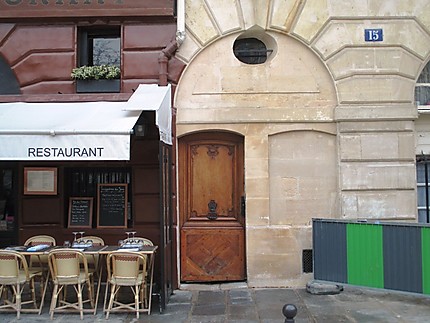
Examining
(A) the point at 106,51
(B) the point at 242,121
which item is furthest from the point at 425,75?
(A) the point at 106,51

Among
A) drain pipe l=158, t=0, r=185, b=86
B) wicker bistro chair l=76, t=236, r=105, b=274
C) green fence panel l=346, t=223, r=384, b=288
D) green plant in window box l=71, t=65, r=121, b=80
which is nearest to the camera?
green fence panel l=346, t=223, r=384, b=288

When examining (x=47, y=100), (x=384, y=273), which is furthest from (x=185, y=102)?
(x=384, y=273)

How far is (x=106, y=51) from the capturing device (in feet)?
31.4

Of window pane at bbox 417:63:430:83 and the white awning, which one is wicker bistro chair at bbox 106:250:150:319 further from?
window pane at bbox 417:63:430:83

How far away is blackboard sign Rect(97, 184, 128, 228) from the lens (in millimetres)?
9273

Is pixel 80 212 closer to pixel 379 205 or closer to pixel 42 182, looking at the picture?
pixel 42 182

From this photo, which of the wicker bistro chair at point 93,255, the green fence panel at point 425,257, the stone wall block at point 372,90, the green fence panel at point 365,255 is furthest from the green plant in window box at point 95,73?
the green fence panel at point 425,257

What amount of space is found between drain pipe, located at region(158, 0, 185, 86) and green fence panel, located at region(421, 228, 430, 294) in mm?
4757

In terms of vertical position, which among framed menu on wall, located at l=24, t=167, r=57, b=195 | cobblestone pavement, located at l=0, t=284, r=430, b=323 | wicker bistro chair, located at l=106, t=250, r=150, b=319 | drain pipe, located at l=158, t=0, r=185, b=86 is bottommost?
cobblestone pavement, located at l=0, t=284, r=430, b=323

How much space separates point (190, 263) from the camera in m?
9.21

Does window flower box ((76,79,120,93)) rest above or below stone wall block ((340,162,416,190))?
above

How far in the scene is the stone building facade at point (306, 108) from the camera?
899 cm

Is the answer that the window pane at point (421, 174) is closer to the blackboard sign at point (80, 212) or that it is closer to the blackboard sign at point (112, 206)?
the blackboard sign at point (112, 206)

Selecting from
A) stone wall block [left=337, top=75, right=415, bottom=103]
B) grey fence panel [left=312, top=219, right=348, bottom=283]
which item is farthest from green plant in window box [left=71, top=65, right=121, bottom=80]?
grey fence panel [left=312, top=219, right=348, bottom=283]
